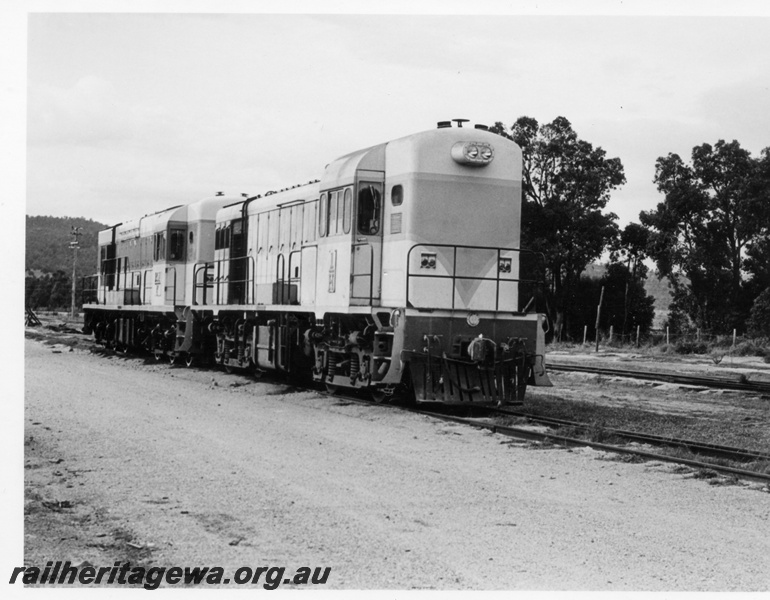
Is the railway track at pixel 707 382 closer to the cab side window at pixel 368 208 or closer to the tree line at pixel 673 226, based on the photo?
the cab side window at pixel 368 208

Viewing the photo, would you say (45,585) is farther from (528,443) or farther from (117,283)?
(117,283)

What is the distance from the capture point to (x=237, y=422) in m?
12.4

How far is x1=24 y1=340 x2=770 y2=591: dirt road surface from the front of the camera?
6.16m

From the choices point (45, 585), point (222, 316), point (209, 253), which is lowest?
point (45, 585)

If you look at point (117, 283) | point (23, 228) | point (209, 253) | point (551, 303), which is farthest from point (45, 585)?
point (551, 303)

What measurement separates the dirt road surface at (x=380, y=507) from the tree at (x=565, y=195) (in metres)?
27.3

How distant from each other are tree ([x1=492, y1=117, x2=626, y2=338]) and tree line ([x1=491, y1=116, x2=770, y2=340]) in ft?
A: 0.14

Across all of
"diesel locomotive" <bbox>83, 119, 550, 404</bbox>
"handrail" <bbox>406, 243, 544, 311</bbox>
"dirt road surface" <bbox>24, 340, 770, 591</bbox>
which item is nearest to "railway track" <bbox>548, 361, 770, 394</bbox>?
"diesel locomotive" <bbox>83, 119, 550, 404</bbox>

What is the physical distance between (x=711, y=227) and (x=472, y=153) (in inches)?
1001

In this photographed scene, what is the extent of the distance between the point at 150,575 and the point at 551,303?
37392 mm

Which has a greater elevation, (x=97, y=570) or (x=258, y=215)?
(x=258, y=215)

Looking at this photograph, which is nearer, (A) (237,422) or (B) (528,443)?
(B) (528,443)

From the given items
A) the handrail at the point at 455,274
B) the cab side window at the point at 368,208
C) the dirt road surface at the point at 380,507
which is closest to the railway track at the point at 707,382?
the handrail at the point at 455,274

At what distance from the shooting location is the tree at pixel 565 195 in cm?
3866
